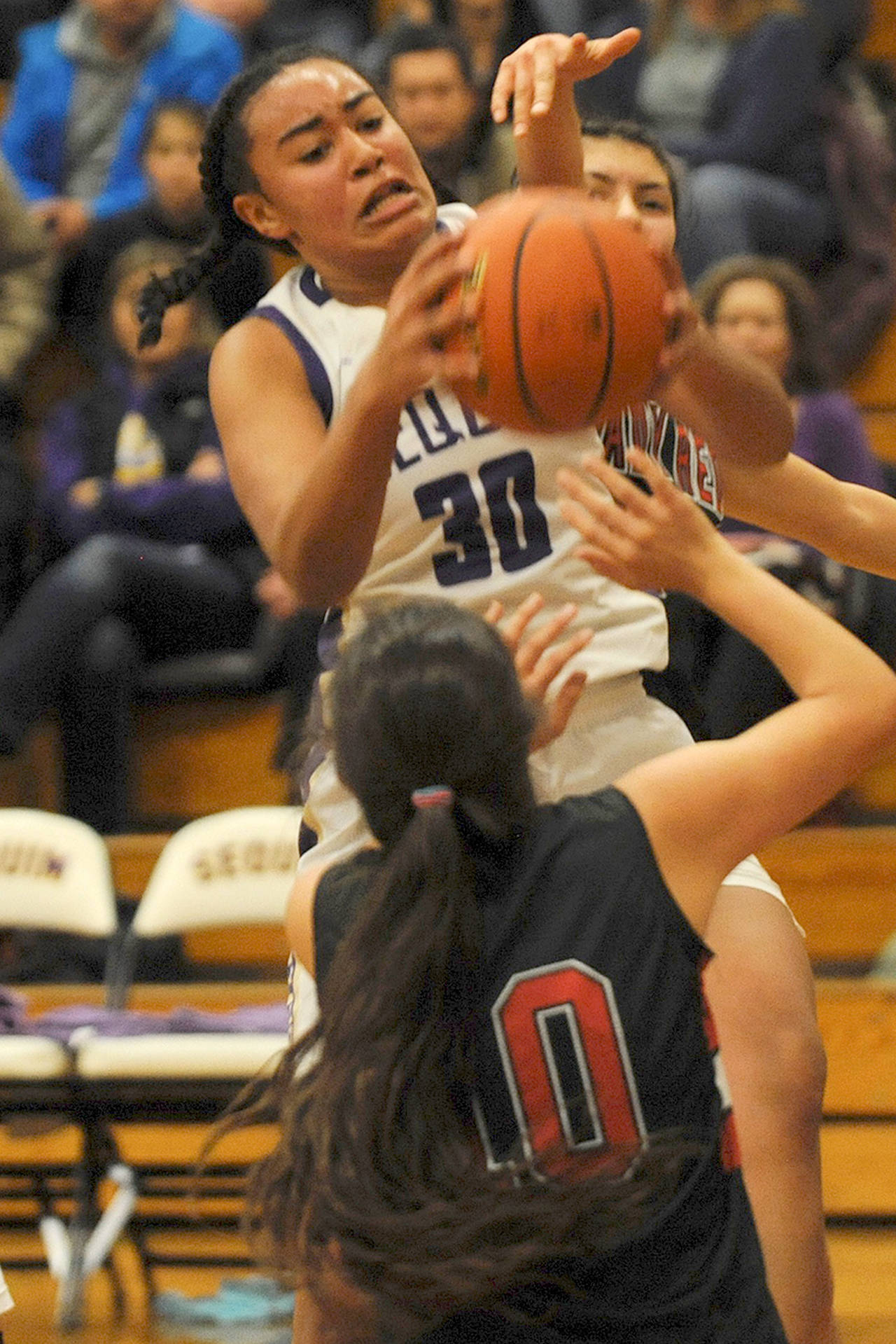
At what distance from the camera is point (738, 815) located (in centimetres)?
194

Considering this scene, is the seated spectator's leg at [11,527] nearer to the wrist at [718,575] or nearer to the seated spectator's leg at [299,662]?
the seated spectator's leg at [299,662]

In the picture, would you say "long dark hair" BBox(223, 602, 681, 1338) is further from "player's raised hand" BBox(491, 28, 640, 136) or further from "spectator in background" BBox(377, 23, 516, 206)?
"spectator in background" BBox(377, 23, 516, 206)

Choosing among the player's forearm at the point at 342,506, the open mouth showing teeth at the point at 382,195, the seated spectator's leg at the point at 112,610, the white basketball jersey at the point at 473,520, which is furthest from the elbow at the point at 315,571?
the seated spectator's leg at the point at 112,610

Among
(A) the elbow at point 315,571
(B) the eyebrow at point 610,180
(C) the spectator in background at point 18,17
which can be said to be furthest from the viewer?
(C) the spectator in background at point 18,17

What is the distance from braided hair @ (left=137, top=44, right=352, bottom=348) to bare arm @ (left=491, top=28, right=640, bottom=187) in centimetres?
22

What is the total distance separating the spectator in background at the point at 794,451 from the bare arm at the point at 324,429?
2407 millimetres

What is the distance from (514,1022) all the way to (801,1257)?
2.08 feet

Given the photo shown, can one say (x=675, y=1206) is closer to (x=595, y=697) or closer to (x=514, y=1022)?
(x=514, y=1022)

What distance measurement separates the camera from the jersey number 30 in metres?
2.28

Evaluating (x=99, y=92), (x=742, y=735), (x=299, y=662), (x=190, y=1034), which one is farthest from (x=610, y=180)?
(x=99, y=92)

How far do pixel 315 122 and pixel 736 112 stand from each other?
3.75 metres

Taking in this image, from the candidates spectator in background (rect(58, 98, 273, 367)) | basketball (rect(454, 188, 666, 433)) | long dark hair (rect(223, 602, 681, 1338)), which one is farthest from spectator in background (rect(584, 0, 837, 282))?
long dark hair (rect(223, 602, 681, 1338))

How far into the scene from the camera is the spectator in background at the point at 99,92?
607 centimetres

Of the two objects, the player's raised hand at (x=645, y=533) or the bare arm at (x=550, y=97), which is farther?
the bare arm at (x=550, y=97)
